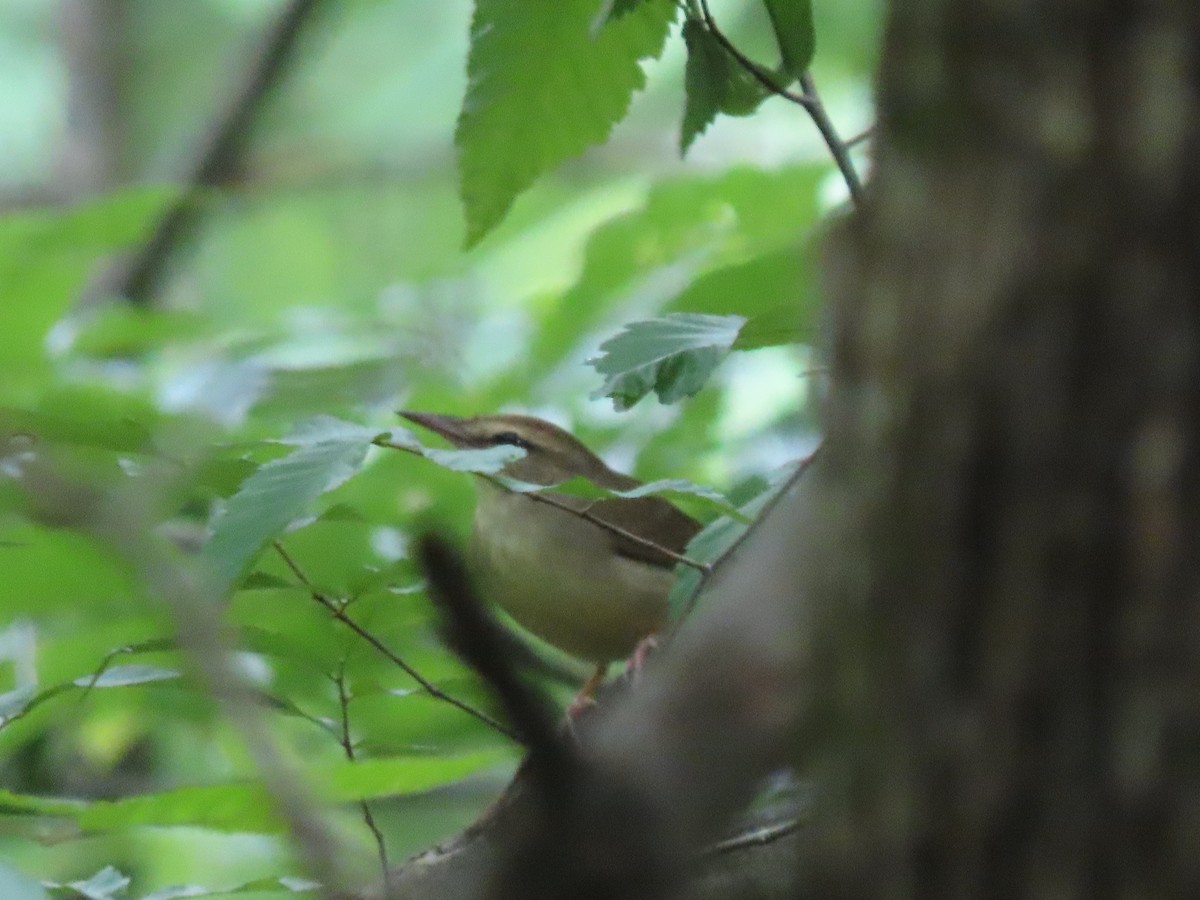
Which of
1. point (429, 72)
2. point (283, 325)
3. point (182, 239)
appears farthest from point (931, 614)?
point (429, 72)

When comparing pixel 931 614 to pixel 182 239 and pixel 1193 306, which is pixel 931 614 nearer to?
pixel 1193 306

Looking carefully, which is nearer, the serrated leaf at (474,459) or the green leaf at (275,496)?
the green leaf at (275,496)

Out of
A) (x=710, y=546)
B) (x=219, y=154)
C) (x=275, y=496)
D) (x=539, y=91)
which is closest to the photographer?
(x=275, y=496)

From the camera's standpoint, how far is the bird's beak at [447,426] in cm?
329

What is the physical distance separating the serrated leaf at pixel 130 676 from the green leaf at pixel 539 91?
0.65 m

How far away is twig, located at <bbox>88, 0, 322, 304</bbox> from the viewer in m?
5.66

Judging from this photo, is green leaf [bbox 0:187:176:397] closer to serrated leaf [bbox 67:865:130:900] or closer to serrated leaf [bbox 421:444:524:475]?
serrated leaf [bbox 67:865:130:900]

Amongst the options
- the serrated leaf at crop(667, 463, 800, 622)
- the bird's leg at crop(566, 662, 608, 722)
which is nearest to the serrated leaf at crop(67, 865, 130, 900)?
the serrated leaf at crop(667, 463, 800, 622)

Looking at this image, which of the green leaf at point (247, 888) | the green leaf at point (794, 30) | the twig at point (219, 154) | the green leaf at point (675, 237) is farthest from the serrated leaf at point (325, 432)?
the twig at point (219, 154)

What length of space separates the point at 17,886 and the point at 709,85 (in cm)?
113

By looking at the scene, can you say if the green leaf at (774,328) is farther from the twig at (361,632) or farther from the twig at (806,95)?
the twig at (361,632)

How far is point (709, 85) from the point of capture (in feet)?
5.91

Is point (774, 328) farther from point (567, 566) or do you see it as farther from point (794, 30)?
point (567, 566)

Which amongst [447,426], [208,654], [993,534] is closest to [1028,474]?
[993,534]
